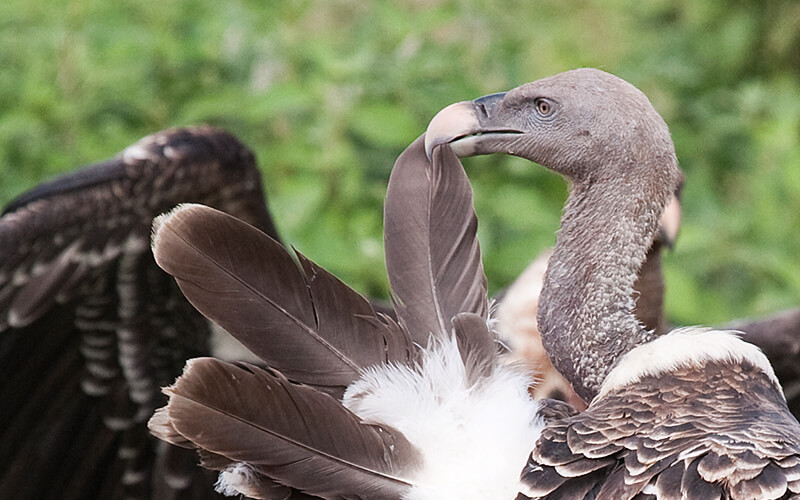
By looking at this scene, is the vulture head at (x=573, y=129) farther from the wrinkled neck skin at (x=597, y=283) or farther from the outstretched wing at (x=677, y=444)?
the outstretched wing at (x=677, y=444)

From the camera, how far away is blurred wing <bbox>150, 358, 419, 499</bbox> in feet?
5.15

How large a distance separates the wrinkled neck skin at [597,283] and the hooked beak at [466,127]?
0.18 meters

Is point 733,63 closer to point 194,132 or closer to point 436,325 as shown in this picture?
point 194,132

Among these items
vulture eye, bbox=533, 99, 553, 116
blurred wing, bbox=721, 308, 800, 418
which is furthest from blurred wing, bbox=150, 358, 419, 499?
blurred wing, bbox=721, 308, 800, 418

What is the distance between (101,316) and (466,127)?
146 cm

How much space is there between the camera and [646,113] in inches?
70.4

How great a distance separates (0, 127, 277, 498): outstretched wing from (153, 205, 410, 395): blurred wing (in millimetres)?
1104

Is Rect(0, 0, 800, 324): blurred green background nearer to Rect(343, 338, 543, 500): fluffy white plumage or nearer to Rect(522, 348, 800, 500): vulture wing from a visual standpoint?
Rect(343, 338, 543, 500): fluffy white plumage

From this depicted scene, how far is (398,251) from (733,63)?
13.9ft

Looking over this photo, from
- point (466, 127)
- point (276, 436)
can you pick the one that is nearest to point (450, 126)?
point (466, 127)

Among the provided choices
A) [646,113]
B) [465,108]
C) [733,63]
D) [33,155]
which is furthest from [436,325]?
[733,63]

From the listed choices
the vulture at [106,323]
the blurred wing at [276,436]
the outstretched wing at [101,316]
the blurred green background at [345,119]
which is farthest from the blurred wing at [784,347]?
the blurred wing at [276,436]

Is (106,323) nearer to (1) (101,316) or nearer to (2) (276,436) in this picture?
(1) (101,316)

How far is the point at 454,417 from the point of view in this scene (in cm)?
176
